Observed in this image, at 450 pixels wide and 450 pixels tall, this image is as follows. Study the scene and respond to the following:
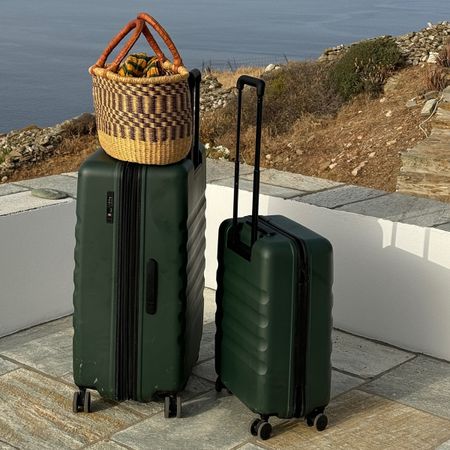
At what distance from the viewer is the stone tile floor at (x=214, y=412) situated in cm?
383

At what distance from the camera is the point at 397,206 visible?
502cm

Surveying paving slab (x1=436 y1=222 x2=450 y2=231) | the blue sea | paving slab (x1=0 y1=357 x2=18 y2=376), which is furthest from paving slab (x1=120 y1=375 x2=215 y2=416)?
the blue sea

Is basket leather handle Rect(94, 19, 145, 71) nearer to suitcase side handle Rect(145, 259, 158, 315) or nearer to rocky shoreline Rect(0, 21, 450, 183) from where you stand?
suitcase side handle Rect(145, 259, 158, 315)

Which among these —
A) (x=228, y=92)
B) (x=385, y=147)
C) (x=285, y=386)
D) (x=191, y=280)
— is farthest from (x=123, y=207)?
(x=228, y=92)

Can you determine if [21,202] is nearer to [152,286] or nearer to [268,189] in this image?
[268,189]

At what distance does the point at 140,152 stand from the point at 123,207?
8.3 inches

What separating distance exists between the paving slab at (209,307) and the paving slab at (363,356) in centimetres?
62

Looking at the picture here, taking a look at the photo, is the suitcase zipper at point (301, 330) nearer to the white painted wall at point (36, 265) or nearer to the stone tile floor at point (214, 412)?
the stone tile floor at point (214, 412)

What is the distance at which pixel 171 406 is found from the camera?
4.02 m

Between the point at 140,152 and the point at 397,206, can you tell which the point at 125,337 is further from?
the point at 397,206

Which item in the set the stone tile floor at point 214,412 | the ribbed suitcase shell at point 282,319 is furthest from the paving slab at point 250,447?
the ribbed suitcase shell at point 282,319

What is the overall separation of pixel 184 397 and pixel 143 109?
1.23 metres

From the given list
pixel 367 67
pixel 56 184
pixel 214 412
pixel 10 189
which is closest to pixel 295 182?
pixel 56 184

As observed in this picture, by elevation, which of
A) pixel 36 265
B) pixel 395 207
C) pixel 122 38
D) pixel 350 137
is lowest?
pixel 350 137
